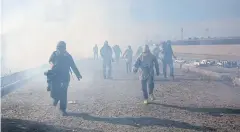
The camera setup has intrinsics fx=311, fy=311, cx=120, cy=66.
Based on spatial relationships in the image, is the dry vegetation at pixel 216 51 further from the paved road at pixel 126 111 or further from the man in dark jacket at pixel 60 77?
the man in dark jacket at pixel 60 77

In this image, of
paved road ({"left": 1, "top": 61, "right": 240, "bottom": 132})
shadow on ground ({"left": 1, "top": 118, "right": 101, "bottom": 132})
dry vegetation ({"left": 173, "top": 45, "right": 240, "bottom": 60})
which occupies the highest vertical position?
shadow on ground ({"left": 1, "top": 118, "right": 101, "bottom": 132})

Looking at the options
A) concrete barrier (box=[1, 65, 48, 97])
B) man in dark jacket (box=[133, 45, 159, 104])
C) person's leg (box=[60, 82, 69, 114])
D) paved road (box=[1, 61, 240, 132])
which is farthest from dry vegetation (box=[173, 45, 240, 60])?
person's leg (box=[60, 82, 69, 114])

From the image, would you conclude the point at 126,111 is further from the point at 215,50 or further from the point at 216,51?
the point at 215,50

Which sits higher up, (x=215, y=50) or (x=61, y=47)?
(x=61, y=47)

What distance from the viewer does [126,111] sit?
30.2 ft

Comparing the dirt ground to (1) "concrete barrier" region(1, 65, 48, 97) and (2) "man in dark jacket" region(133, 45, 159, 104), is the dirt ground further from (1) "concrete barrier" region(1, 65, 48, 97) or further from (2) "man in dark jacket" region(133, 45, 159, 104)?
(2) "man in dark jacket" region(133, 45, 159, 104)

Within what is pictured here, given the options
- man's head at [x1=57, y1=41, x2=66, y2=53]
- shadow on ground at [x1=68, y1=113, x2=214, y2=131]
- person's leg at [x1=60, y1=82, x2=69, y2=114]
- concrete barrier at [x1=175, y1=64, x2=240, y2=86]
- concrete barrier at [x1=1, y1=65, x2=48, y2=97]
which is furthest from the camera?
concrete barrier at [x1=175, y1=64, x2=240, y2=86]

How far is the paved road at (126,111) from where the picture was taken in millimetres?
7480

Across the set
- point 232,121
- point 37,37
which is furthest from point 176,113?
point 37,37

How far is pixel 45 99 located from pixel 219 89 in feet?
24.2

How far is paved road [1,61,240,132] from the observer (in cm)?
748

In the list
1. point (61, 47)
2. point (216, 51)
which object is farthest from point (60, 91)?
point (216, 51)

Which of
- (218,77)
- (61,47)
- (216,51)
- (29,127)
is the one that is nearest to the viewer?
(29,127)

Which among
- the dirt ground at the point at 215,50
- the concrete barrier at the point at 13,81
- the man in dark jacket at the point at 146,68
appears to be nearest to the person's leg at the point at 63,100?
the man in dark jacket at the point at 146,68
